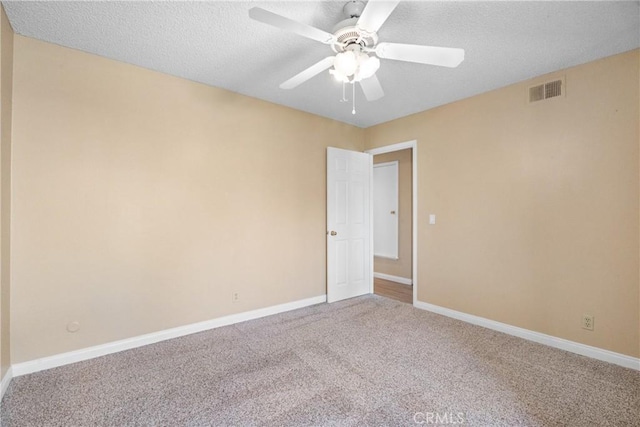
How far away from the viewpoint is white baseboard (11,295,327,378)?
2.19m

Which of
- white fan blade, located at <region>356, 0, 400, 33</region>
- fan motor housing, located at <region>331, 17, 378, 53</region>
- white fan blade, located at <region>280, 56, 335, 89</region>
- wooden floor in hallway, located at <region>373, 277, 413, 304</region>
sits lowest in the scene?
wooden floor in hallway, located at <region>373, 277, 413, 304</region>

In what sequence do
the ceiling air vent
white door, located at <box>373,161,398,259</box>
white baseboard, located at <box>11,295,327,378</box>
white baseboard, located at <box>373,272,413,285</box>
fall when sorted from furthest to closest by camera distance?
white door, located at <box>373,161,398,259</box>, white baseboard, located at <box>373,272,413,285</box>, the ceiling air vent, white baseboard, located at <box>11,295,327,378</box>

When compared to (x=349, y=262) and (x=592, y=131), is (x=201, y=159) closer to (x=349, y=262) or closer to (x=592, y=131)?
(x=349, y=262)

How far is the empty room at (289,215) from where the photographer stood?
1.85 m

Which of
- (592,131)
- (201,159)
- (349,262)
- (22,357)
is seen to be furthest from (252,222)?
(592,131)

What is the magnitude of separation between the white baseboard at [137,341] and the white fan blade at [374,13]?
2901mm

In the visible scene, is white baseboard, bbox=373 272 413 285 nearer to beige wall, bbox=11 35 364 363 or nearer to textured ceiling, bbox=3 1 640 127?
beige wall, bbox=11 35 364 363

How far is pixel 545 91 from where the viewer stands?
2.69 m

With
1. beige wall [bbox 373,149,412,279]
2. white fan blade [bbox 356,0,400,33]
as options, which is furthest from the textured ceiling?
beige wall [bbox 373,149,412,279]

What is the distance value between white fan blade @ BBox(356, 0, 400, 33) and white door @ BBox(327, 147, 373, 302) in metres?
2.37

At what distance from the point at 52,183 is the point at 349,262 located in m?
3.24

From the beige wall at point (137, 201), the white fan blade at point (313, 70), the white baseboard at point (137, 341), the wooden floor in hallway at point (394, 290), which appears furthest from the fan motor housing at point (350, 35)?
the wooden floor in hallway at point (394, 290)

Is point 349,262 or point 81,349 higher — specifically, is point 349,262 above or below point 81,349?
above

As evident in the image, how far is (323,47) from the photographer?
2.29 meters
